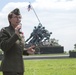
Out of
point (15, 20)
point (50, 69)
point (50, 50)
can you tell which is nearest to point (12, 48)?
point (15, 20)

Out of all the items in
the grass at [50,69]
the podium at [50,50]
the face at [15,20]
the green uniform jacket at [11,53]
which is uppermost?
the face at [15,20]

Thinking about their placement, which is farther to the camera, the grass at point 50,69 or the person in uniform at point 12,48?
the grass at point 50,69

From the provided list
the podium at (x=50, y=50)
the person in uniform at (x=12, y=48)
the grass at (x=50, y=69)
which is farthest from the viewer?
the podium at (x=50, y=50)

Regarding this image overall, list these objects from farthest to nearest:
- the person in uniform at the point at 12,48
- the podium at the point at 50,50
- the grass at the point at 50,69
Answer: the podium at the point at 50,50, the grass at the point at 50,69, the person in uniform at the point at 12,48

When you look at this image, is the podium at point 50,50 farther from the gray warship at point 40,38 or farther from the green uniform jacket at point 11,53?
the green uniform jacket at point 11,53

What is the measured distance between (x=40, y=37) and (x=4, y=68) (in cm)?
7436

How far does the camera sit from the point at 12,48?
A: 235 inches

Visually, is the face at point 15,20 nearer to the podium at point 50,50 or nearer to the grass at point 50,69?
the grass at point 50,69

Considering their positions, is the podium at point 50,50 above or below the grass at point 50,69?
below

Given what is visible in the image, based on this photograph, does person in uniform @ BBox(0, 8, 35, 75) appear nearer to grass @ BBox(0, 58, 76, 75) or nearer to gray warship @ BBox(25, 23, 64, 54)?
grass @ BBox(0, 58, 76, 75)

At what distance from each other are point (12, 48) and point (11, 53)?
78 mm

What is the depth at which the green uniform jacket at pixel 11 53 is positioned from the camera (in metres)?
5.91

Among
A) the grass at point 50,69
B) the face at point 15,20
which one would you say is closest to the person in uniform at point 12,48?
the face at point 15,20

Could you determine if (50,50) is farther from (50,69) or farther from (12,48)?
(12,48)
